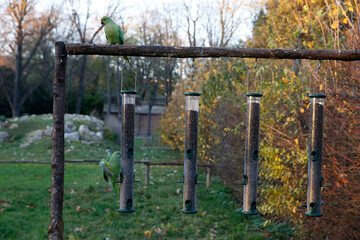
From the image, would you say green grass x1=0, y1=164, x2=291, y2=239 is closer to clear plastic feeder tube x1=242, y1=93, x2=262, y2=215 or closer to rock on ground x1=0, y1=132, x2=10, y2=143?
clear plastic feeder tube x1=242, y1=93, x2=262, y2=215

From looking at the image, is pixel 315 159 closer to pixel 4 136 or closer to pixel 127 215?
pixel 127 215

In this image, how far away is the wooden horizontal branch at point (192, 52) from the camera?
343 cm

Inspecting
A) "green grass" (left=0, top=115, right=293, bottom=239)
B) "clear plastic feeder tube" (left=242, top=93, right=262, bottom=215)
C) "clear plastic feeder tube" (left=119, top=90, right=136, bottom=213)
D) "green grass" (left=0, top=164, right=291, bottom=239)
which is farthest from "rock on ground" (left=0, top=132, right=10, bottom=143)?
"clear plastic feeder tube" (left=242, top=93, right=262, bottom=215)

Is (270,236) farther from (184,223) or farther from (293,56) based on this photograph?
(293,56)

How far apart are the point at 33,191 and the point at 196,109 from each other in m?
6.74

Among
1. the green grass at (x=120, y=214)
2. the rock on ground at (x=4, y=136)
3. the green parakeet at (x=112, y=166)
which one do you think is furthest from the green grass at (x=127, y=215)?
the rock on ground at (x=4, y=136)

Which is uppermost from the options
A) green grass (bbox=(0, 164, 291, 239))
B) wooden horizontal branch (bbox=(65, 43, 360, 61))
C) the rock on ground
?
wooden horizontal branch (bbox=(65, 43, 360, 61))

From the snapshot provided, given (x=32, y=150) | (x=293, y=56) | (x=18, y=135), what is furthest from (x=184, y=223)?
(x=18, y=135)

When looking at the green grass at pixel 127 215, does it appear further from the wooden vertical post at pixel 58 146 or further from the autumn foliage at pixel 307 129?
the wooden vertical post at pixel 58 146

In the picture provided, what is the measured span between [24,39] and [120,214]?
2722cm

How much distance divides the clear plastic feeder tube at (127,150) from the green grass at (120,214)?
2.77 m

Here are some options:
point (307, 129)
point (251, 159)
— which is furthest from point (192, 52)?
point (307, 129)

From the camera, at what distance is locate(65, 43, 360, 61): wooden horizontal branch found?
11.2 ft

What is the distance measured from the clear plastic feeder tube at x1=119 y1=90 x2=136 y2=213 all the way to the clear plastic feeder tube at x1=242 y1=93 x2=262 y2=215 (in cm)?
122
